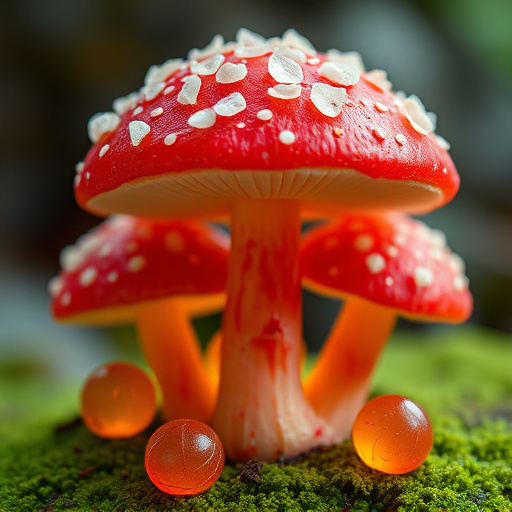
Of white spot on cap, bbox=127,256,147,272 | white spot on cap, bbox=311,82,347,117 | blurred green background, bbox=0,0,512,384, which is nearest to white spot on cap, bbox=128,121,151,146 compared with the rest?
white spot on cap, bbox=311,82,347,117

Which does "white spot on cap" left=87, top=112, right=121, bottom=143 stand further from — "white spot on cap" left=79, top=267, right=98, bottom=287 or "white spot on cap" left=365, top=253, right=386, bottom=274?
"white spot on cap" left=365, top=253, right=386, bottom=274

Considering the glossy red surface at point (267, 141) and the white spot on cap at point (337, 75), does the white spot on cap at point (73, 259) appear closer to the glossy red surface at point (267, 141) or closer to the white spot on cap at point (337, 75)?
the glossy red surface at point (267, 141)

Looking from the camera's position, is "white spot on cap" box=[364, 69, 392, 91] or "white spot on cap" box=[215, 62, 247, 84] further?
"white spot on cap" box=[364, 69, 392, 91]

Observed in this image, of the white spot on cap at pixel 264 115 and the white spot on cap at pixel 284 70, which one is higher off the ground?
the white spot on cap at pixel 284 70

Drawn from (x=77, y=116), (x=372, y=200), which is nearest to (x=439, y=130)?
(x=77, y=116)

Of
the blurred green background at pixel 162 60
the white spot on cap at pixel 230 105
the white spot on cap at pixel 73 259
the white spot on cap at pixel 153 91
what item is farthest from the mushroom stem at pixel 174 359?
the blurred green background at pixel 162 60
